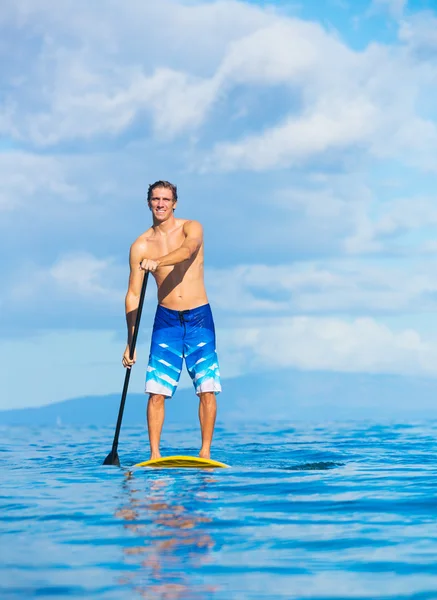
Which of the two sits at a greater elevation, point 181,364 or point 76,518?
point 181,364

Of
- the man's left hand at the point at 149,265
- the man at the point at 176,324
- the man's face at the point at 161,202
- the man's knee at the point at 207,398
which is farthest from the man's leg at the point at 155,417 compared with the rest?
the man's face at the point at 161,202

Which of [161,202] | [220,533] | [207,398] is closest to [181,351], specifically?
[207,398]

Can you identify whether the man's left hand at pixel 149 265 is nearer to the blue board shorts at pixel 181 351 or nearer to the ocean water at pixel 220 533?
the blue board shorts at pixel 181 351

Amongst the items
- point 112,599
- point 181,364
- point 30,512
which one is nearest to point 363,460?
point 181,364

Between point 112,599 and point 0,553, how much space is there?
1.25 metres

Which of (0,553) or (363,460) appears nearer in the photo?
(0,553)

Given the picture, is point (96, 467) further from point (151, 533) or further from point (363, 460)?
point (151, 533)

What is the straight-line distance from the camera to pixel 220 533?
17.1 ft

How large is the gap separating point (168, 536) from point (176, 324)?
14.1 ft

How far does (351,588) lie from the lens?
405 centimetres

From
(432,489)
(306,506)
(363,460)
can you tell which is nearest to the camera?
(306,506)

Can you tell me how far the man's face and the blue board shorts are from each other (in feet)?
3.34

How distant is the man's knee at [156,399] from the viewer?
927cm

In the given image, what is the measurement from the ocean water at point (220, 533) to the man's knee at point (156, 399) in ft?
2.83
